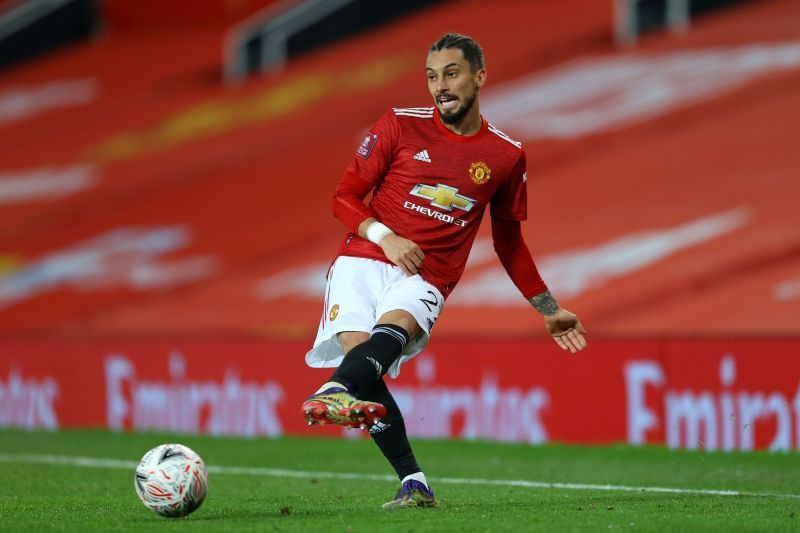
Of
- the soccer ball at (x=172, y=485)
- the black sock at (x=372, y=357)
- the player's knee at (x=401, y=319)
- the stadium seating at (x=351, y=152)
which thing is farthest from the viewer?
the stadium seating at (x=351, y=152)

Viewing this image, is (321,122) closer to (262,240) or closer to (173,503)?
(262,240)

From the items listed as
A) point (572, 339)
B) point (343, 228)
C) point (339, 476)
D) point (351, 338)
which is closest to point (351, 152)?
point (343, 228)

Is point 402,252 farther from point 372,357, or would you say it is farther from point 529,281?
point 529,281

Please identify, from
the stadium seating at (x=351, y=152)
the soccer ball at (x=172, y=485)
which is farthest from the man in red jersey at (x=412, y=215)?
the stadium seating at (x=351, y=152)

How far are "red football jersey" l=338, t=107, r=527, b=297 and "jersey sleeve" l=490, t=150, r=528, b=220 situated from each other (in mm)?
55

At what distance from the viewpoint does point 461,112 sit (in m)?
6.25

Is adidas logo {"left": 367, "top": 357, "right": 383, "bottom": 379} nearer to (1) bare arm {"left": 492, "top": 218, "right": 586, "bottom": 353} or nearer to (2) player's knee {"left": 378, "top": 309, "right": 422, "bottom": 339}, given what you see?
(2) player's knee {"left": 378, "top": 309, "right": 422, "bottom": 339}

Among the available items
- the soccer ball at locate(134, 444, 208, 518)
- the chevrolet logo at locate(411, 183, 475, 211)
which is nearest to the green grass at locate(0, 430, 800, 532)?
the soccer ball at locate(134, 444, 208, 518)

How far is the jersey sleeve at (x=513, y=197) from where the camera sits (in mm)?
6477

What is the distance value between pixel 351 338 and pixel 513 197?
0.98 m

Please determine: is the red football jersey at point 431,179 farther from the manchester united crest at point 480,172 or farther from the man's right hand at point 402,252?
the man's right hand at point 402,252

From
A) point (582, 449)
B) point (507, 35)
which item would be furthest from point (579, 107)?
point (582, 449)

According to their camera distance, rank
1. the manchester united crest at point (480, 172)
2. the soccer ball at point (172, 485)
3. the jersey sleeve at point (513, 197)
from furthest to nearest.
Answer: the jersey sleeve at point (513, 197) < the manchester united crest at point (480, 172) < the soccer ball at point (172, 485)

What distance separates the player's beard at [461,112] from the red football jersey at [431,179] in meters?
0.07
